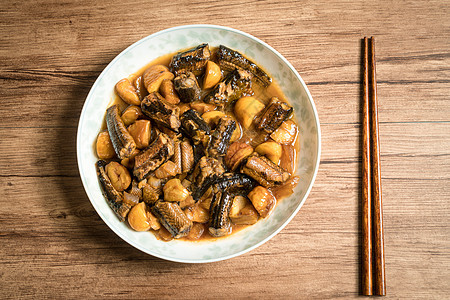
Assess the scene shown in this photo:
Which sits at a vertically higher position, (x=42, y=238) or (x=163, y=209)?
(x=163, y=209)

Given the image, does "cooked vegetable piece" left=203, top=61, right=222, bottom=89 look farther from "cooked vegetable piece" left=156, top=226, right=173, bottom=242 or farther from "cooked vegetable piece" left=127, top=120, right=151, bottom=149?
"cooked vegetable piece" left=156, top=226, right=173, bottom=242

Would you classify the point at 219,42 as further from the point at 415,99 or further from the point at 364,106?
the point at 415,99

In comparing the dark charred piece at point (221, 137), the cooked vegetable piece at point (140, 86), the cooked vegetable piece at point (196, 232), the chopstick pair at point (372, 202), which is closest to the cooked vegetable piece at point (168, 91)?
the cooked vegetable piece at point (140, 86)

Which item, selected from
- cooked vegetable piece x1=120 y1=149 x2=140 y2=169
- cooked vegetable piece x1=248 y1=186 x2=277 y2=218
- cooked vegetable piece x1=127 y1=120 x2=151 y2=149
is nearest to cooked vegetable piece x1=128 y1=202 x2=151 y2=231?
cooked vegetable piece x1=120 y1=149 x2=140 y2=169

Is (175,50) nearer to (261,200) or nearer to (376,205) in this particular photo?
(261,200)

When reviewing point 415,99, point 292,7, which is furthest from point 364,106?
point 292,7

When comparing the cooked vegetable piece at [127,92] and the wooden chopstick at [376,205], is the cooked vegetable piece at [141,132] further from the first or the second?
the wooden chopstick at [376,205]
